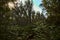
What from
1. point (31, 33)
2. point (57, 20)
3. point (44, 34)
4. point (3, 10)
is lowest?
point (31, 33)

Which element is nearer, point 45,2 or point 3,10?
point 3,10

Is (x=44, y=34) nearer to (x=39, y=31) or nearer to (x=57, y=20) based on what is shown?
(x=39, y=31)

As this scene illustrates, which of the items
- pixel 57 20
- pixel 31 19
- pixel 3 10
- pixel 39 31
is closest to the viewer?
pixel 3 10

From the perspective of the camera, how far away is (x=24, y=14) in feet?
125

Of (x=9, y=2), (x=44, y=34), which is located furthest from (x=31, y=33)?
(x=9, y=2)

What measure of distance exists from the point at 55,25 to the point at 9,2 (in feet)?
11.3

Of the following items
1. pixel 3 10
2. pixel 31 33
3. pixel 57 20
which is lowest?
pixel 31 33

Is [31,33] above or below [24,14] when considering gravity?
below

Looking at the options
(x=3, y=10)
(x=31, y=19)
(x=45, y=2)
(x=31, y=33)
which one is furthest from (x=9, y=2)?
(x=31, y=19)

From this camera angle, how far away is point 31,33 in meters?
27.0

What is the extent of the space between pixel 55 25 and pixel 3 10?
3.64 meters

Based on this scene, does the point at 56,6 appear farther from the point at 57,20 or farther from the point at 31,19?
the point at 31,19

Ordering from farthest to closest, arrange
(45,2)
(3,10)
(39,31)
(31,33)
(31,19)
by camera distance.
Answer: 1. (31,19)
2. (31,33)
3. (39,31)
4. (45,2)
5. (3,10)

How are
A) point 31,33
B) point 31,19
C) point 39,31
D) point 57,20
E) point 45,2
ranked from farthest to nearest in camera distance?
1. point 31,19
2. point 31,33
3. point 39,31
4. point 45,2
5. point 57,20
